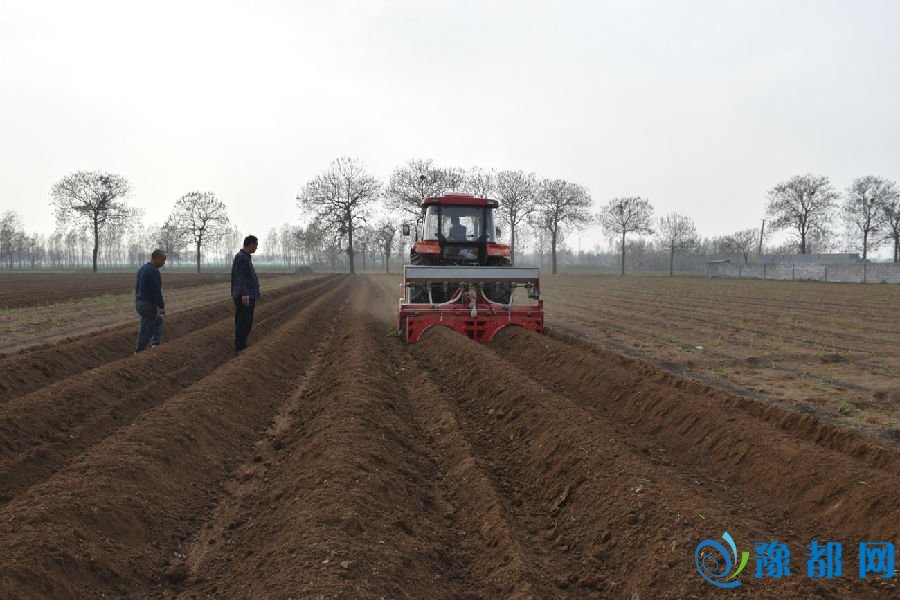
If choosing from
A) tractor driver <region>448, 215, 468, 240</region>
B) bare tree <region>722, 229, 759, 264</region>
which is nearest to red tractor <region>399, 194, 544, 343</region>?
tractor driver <region>448, 215, 468, 240</region>

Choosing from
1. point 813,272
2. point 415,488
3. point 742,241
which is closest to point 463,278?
point 415,488

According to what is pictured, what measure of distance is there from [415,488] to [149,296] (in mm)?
6628

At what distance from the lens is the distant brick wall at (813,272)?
4050 cm

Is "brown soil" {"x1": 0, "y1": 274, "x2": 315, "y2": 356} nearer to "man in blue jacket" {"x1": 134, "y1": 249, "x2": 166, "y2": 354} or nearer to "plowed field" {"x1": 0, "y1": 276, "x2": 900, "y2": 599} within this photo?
"man in blue jacket" {"x1": 134, "y1": 249, "x2": 166, "y2": 354}

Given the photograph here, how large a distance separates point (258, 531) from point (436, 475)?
5.07 feet

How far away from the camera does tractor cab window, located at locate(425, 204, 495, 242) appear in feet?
41.9

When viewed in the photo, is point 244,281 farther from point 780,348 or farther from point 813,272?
point 813,272

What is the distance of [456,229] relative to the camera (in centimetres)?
1292

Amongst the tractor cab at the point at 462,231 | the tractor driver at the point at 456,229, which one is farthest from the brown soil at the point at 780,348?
the tractor driver at the point at 456,229

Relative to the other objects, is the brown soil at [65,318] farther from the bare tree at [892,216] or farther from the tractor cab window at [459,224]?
the bare tree at [892,216]

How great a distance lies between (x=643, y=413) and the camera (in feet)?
20.1

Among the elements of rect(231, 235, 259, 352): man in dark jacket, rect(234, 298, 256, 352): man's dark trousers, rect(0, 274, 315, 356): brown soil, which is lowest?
rect(0, 274, 315, 356): brown soil

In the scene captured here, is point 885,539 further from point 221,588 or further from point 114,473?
point 114,473

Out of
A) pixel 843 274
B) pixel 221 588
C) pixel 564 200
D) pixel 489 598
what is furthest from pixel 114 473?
pixel 564 200
